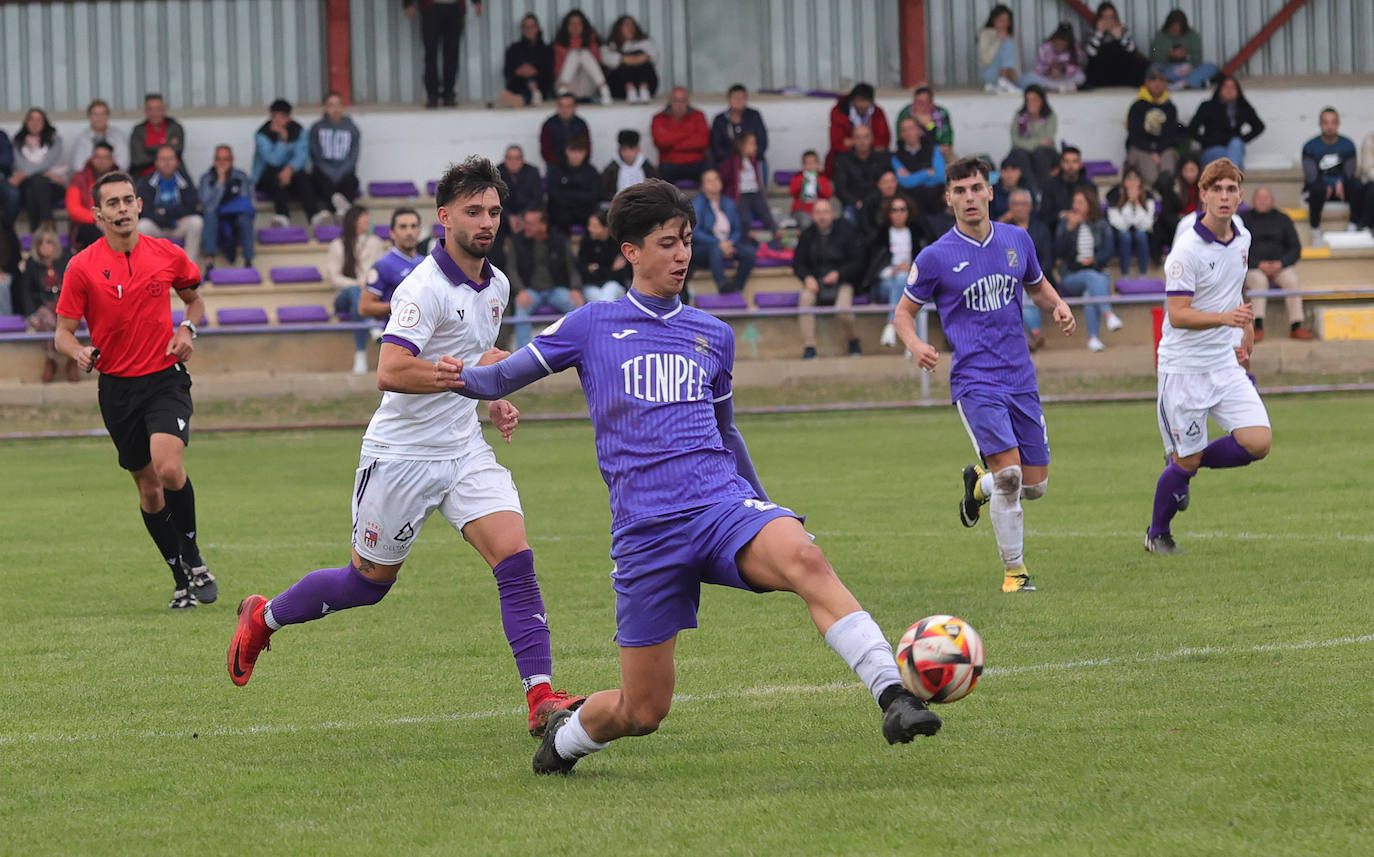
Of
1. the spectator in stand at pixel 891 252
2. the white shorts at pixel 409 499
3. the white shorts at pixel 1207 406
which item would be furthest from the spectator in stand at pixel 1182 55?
the white shorts at pixel 409 499

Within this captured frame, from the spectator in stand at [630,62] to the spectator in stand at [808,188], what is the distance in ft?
10.1

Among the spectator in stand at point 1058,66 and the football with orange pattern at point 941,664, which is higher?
the spectator in stand at point 1058,66

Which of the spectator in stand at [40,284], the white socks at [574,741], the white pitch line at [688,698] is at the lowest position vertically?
the white pitch line at [688,698]

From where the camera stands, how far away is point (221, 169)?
2211 cm

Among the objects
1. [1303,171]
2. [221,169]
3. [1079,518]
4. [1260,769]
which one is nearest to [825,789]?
[1260,769]

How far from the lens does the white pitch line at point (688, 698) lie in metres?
5.91

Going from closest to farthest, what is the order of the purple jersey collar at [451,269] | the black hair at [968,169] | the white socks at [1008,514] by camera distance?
the purple jersey collar at [451,269] < the white socks at [1008,514] < the black hair at [968,169]

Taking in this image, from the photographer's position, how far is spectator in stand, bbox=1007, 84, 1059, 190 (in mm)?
22172

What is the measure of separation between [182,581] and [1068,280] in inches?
557

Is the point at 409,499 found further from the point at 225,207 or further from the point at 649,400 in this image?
the point at 225,207

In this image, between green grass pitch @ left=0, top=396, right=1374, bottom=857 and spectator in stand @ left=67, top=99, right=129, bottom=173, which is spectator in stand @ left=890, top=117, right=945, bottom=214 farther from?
spectator in stand @ left=67, top=99, right=129, bottom=173

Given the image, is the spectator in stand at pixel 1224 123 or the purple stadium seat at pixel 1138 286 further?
the spectator in stand at pixel 1224 123

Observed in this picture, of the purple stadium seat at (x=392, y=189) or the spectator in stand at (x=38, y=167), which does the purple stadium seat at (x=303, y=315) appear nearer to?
the purple stadium seat at (x=392, y=189)

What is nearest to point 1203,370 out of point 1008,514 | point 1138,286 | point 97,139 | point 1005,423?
point 1005,423
